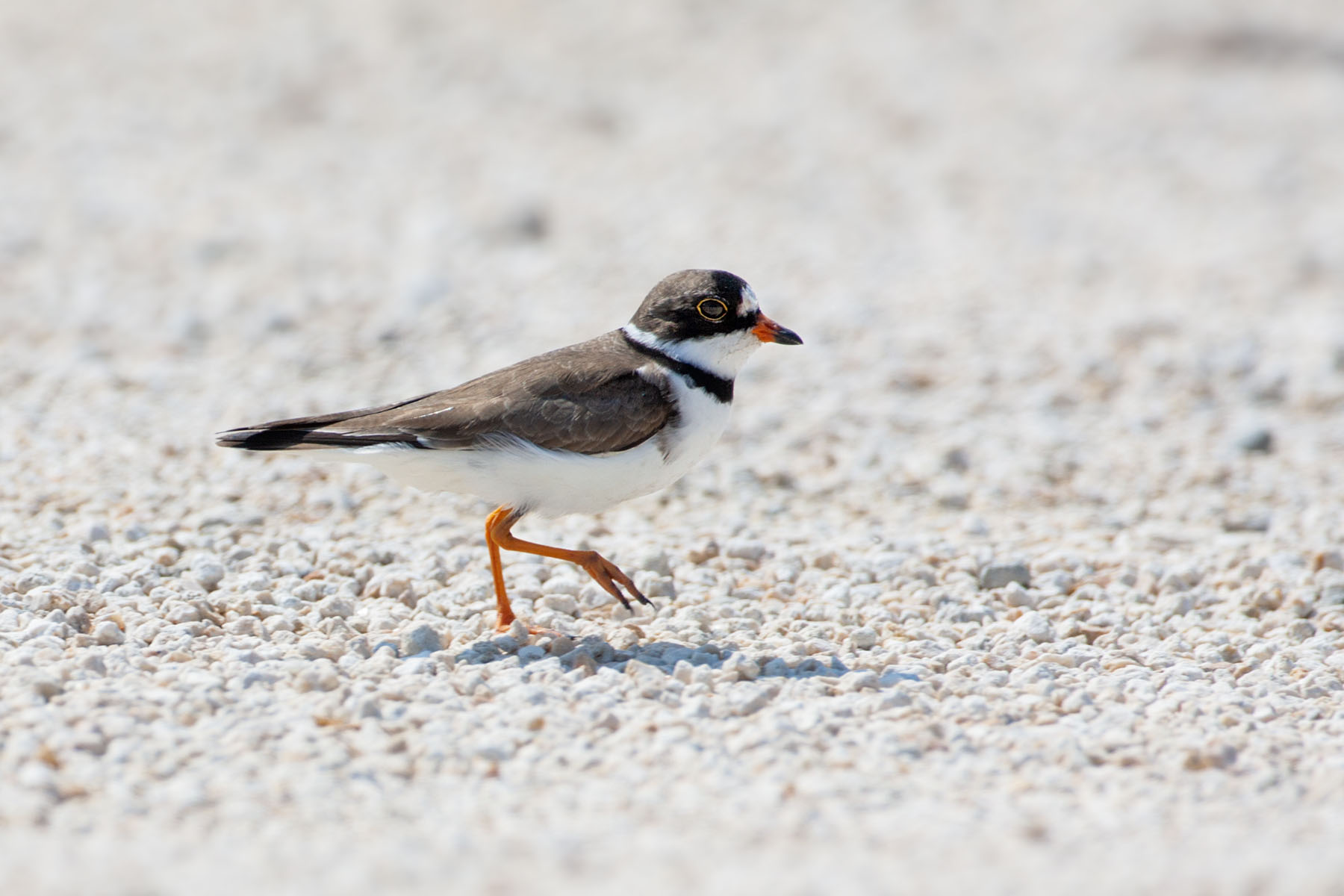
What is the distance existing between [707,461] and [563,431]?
9.00 feet

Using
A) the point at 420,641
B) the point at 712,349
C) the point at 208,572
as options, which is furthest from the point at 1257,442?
the point at 208,572

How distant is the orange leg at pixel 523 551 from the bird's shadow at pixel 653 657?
7.9 inches

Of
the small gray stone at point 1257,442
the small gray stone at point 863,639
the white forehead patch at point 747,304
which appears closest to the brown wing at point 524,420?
the white forehead patch at point 747,304

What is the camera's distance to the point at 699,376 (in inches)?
247

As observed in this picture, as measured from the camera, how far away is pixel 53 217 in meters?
11.8

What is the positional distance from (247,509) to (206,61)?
31.6ft

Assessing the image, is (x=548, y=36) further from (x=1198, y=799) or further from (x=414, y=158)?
(x=1198, y=799)

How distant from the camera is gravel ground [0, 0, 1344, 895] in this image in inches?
175

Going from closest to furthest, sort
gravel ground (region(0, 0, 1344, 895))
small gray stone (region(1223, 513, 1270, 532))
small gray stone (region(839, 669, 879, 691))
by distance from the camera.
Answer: gravel ground (region(0, 0, 1344, 895)) → small gray stone (region(839, 669, 879, 691)) → small gray stone (region(1223, 513, 1270, 532))

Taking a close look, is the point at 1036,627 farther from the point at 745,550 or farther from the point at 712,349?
the point at 712,349

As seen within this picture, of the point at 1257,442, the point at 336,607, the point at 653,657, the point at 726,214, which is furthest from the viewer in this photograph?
the point at 726,214

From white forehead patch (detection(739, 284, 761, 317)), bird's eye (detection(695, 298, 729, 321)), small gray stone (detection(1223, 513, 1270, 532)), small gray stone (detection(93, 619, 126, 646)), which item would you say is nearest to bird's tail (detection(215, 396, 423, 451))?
small gray stone (detection(93, 619, 126, 646))

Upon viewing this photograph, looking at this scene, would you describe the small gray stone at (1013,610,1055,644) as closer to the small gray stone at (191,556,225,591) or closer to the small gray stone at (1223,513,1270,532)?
the small gray stone at (1223,513,1270,532)

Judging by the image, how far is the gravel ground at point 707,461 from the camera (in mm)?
4453
